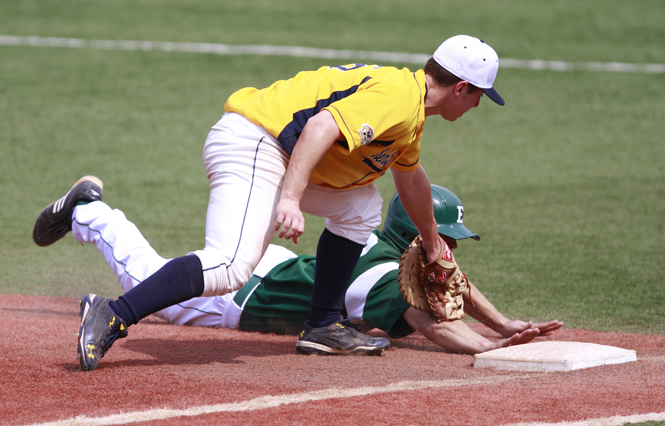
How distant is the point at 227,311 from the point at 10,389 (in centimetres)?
157

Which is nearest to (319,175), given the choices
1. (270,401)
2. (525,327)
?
(270,401)

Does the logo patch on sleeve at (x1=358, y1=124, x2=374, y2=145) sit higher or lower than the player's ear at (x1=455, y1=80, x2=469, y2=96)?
lower

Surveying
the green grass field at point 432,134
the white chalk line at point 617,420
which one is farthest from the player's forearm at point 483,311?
the white chalk line at point 617,420

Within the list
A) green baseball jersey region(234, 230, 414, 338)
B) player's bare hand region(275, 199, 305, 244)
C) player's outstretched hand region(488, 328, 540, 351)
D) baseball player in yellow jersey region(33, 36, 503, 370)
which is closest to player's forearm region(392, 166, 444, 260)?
baseball player in yellow jersey region(33, 36, 503, 370)

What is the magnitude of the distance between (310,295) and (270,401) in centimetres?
140

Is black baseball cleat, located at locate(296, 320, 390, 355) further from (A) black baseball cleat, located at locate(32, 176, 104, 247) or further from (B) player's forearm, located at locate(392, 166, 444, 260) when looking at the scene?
(A) black baseball cleat, located at locate(32, 176, 104, 247)

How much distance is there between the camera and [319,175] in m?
3.25

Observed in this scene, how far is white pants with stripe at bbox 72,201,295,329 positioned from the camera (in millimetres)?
4051

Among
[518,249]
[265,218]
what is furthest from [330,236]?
[518,249]

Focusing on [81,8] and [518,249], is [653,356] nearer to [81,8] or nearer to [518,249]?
[518,249]

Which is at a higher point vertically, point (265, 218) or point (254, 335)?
point (265, 218)

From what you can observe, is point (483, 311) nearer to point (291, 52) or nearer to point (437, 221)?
point (437, 221)

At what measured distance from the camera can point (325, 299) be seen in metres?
3.58

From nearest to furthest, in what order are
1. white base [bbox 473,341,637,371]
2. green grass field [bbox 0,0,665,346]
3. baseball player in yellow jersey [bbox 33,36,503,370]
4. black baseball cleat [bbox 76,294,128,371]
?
black baseball cleat [bbox 76,294,128,371], baseball player in yellow jersey [bbox 33,36,503,370], white base [bbox 473,341,637,371], green grass field [bbox 0,0,665,346]
